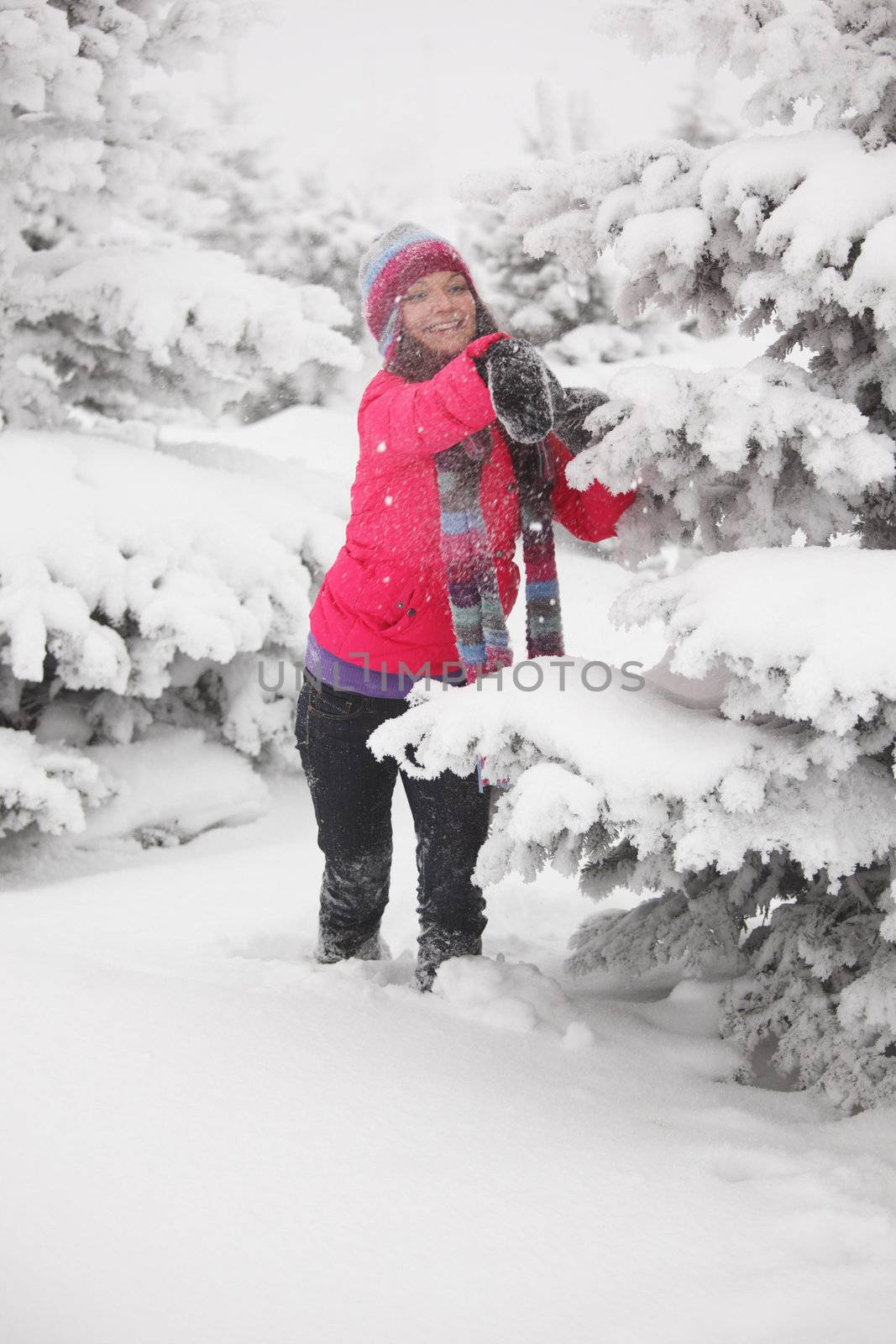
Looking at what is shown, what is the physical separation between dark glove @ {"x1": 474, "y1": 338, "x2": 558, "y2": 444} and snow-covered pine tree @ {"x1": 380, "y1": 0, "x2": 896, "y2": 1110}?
4.6 inches

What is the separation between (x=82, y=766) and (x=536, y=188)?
3.21m

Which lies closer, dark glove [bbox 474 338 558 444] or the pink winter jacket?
dark glove [bbox 474 338 558 444]

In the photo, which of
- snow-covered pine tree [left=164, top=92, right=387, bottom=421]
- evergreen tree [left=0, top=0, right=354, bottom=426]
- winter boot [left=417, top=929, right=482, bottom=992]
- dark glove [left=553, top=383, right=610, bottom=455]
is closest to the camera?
dark glove [left=553, top=383, right=610, bottom=455]

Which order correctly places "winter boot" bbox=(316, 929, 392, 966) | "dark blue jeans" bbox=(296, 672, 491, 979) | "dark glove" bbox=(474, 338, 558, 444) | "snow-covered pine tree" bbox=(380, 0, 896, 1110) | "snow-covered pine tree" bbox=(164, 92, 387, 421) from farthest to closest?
"snow-covered pine tree" bbox=(164, 92, 387, 421), "winter boot" bbox=(316, 929, 392, 966), "dark blue jeans" bbox=(296, 672, 491, 979), "dark glove" bbox=(474, 338, 558, 444), "snow-covered pine tree" bbox=(380, 0, 896, 1110)

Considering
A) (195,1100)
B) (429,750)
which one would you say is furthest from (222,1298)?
(429,750)

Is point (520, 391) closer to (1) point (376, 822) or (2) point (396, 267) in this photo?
(2) point (396, 267)

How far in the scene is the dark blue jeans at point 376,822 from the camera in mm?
2732

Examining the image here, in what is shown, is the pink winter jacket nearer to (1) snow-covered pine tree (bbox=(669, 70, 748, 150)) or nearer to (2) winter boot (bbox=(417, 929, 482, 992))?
(2) winter boot (bbox=(417, 929, 482, 992))

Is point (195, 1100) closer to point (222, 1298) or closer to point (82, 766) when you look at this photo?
point (222, 1298)

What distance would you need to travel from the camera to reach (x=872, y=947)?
228 centimetres

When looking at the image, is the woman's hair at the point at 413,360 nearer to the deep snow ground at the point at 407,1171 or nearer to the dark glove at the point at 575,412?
the dark glove at the point at 575,412

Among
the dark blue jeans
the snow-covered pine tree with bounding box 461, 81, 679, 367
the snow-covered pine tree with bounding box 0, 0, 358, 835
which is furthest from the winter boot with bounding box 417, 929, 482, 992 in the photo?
the snow-covered pine tree with bounding box 461, 81, 679, 367

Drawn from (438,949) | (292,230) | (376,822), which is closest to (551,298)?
(292,230)

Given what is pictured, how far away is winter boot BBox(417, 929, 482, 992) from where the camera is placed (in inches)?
112
